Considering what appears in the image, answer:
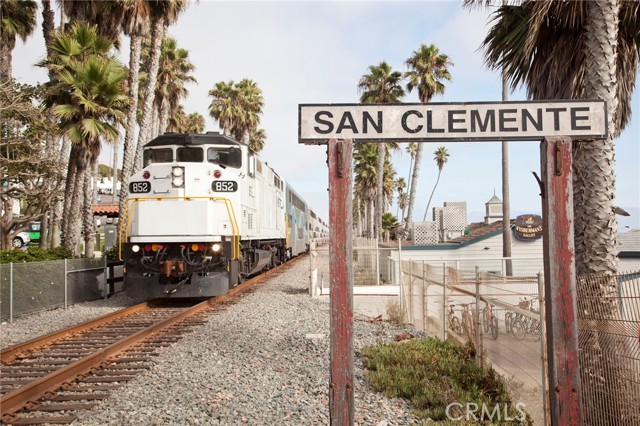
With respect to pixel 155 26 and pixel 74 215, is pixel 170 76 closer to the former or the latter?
pixel 155 26

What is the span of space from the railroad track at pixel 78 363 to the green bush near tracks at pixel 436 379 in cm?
307

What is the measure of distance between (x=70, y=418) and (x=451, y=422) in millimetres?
3581

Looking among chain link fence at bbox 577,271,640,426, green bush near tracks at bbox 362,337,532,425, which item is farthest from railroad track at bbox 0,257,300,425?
chain link fence at bbox 577,271,640,426

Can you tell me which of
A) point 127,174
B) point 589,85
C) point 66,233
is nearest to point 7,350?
point 589,85

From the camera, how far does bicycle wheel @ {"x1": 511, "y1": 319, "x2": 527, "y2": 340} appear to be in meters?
5.47

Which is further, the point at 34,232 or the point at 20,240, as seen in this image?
the point at 34,232

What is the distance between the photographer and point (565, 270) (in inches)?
158

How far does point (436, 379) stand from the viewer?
21.1 ft

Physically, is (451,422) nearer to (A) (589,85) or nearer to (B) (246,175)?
(A) (589,85)

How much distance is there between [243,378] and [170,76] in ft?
92.4

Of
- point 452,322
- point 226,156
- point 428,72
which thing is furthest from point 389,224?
point 452,322

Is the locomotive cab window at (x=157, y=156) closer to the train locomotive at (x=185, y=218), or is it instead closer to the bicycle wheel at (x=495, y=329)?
the train locomotive at (x=185, y=218)

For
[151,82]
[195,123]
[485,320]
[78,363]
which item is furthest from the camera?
[195,123]

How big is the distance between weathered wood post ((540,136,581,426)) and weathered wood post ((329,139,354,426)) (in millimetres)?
1508
